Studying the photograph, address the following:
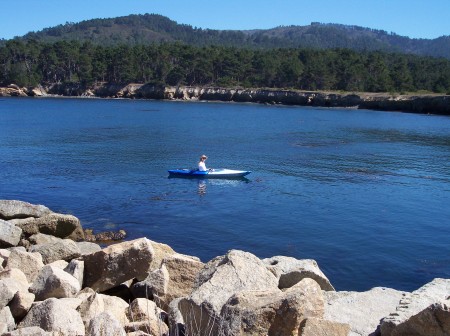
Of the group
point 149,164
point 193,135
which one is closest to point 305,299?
point 149,164

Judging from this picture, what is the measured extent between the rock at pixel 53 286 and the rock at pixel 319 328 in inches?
179

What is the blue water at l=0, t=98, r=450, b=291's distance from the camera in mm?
21031

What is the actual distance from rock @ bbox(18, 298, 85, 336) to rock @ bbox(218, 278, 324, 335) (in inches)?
85.9

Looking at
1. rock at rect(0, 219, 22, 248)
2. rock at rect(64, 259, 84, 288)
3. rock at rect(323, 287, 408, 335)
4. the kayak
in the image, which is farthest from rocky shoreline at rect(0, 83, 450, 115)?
rock at rect(64, 259, 84, 288)

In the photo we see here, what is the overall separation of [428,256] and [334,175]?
17.3 metres

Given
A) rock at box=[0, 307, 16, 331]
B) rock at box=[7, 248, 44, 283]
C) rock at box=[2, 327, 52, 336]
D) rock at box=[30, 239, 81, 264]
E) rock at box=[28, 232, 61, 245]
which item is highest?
rock at box=[2, 327, 52, 336]

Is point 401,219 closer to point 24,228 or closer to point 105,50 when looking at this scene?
point 24,228

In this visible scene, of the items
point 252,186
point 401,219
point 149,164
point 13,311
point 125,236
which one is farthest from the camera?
point 149,164

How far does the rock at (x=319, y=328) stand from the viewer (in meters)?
7.17

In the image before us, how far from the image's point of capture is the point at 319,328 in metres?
7.25

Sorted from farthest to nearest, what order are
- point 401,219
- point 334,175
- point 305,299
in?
point 334,175 → point 401,219 → point 305,299

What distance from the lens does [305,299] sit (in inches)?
289

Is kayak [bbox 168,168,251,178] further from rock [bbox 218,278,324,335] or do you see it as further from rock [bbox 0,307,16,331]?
rock [bbox 218,278,324,335]

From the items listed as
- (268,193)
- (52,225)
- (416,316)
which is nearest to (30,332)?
(416,316)
